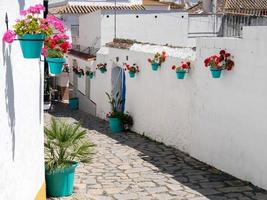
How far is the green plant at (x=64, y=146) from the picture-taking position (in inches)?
344

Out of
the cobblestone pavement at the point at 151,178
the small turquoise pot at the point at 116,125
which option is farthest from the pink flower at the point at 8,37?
the small turquoise pot at the point at 116,125

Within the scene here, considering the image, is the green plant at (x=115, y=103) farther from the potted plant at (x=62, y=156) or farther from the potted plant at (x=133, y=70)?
the potted plant at (x=62, y=156)

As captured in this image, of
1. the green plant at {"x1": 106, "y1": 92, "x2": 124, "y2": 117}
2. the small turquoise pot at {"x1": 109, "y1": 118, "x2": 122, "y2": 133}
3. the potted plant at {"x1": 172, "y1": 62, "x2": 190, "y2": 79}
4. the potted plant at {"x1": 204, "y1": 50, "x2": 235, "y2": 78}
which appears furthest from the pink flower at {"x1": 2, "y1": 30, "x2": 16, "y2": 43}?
the green plant at {"x1": 106, "y1": 92, "x2": 124, "y2": 117}

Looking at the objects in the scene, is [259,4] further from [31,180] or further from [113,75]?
[31,180]

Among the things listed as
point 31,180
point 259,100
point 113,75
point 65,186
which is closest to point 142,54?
point 113,75

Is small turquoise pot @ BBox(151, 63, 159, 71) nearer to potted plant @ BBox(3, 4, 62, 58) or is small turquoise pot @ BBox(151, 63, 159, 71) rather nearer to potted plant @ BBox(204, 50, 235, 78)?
potted plant @ BBox(204, 50, 235, 78)

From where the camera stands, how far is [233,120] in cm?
1038

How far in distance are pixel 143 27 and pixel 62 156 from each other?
592 inches

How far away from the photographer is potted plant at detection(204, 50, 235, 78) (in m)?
10.3

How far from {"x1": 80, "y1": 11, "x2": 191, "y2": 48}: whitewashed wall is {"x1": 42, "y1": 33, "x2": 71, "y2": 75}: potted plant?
51.5 feet

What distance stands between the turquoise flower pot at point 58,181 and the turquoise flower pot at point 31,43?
12.8ft

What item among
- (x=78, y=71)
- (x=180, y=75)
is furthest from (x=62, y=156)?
(x=78, y=71)

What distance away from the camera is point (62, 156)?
346 inches

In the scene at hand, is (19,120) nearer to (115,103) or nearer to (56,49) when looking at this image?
(56,49)
